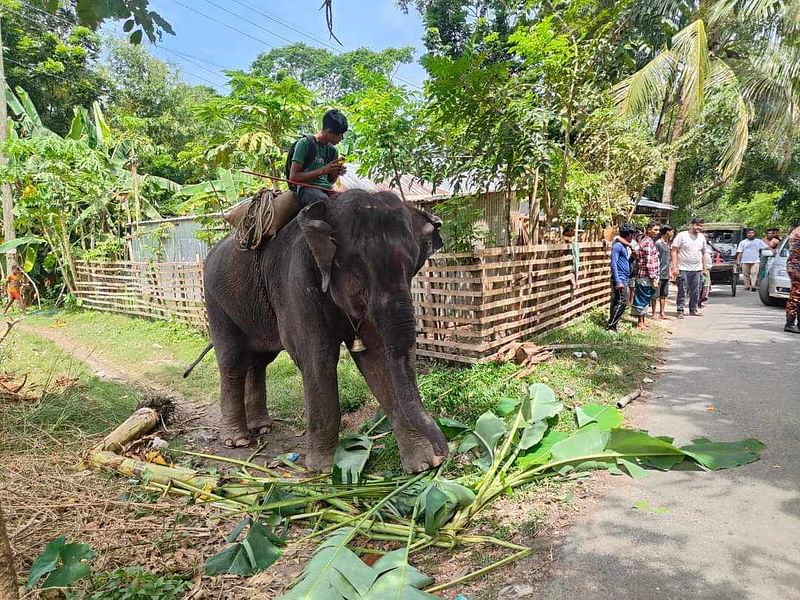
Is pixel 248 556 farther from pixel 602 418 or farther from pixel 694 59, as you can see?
pixel 694 59

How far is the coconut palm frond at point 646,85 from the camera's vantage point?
41.4ft

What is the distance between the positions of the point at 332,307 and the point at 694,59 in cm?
1261

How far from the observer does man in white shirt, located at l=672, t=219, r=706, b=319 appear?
9.84 meters

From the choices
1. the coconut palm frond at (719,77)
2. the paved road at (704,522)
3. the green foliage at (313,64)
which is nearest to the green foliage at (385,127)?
the paved road at (704,522)

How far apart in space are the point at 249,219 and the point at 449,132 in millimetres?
4031

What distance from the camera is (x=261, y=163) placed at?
9.87 meters

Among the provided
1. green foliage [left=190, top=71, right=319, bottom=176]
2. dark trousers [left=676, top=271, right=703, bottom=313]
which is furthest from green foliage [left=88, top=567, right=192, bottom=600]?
dark trousers [left=676, top=271, right=703, bottom=313]

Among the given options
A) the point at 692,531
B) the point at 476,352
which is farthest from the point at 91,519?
the point at 476,352

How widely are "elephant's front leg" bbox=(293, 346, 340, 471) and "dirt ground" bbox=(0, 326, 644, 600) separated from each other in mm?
754

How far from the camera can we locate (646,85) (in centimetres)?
1288

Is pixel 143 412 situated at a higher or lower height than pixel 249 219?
lower

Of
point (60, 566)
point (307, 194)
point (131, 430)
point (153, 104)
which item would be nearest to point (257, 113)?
point (307, 194)

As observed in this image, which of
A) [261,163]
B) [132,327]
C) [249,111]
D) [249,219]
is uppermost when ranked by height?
[249,111]

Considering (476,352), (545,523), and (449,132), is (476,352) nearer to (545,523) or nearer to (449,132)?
(449,132)
